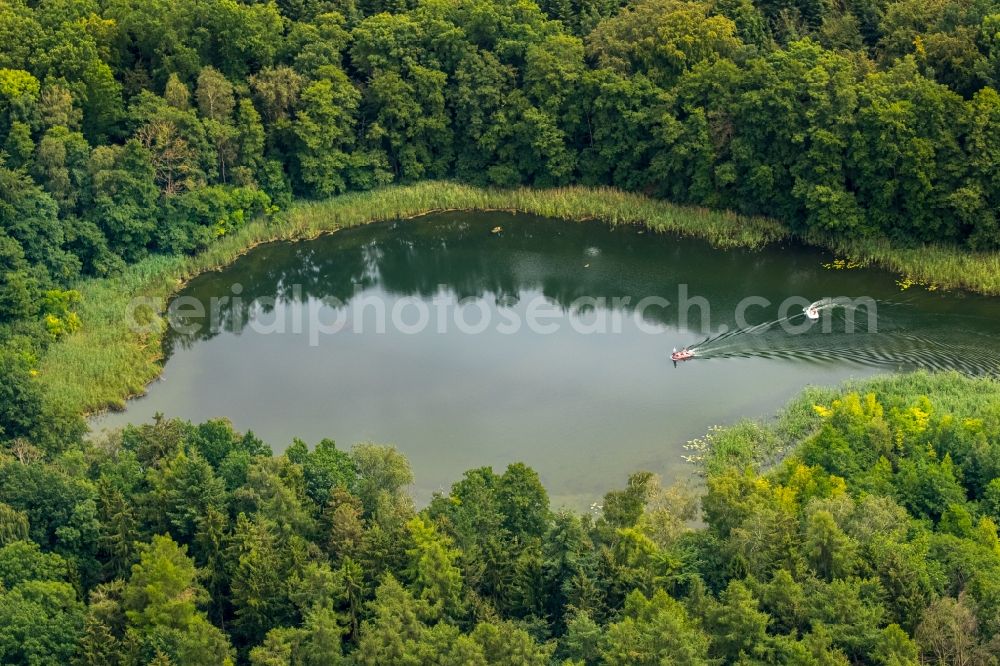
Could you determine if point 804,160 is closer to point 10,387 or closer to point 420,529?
point 420,529

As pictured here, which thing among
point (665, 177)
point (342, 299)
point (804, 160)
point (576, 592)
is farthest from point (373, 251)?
point (576, 592)

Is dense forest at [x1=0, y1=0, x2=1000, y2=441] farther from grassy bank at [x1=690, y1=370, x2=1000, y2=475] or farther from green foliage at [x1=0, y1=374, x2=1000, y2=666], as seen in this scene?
green foliage at [x1=0, y1=374, x2=1000, y2=666]

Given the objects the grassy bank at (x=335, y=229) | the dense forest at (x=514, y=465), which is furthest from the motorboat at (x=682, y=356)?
the grassy bank at (x=335, y=229)

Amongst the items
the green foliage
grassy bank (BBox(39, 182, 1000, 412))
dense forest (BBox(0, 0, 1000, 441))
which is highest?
dense forest (BBox(0, 0, 1000, 441))

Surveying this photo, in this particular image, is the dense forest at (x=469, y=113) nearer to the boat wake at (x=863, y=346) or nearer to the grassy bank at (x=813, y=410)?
the boat wake at (x=863, y=346)

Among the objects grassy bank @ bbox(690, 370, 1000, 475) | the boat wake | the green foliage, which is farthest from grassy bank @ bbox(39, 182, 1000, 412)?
grassy bank @ bbox(690, 370, 1000, 475)
